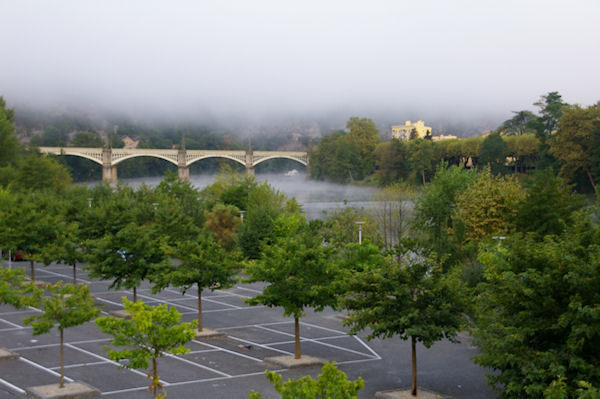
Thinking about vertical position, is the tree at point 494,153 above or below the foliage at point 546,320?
above

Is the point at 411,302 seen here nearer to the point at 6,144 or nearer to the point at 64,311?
the point at 64,311

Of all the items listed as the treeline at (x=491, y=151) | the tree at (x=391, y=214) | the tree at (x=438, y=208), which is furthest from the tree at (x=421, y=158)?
the tree at (x=438, y=208)

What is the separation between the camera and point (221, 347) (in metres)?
28.2

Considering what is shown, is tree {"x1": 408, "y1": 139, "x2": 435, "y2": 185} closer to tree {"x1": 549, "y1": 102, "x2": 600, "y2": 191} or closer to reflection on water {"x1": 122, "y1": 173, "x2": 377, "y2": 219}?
reflection on water {"x1": 122, "y1": 173, "x2": 377, "y2": 219}

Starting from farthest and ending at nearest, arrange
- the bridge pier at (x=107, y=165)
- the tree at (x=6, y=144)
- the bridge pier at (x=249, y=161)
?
1. the bridge pier at (x=249, y=161)
2. the bridge pier at (x=107, y=165)
3. the tree at (x=6, y=144)

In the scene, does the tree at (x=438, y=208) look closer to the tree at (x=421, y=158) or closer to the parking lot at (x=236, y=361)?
the parking lot at (x=236, y=361)

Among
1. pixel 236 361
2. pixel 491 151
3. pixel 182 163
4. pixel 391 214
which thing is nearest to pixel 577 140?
pixel 491 151

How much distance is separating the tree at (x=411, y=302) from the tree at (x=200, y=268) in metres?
9.93

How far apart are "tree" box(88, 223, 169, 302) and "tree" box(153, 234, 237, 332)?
104 inches

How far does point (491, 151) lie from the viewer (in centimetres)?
10588

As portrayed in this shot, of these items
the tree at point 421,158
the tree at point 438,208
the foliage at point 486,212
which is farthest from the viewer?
the tree at point 421,158

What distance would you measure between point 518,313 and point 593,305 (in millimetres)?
1735

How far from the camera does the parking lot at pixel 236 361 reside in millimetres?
22500

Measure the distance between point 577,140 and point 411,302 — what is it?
6628cm
